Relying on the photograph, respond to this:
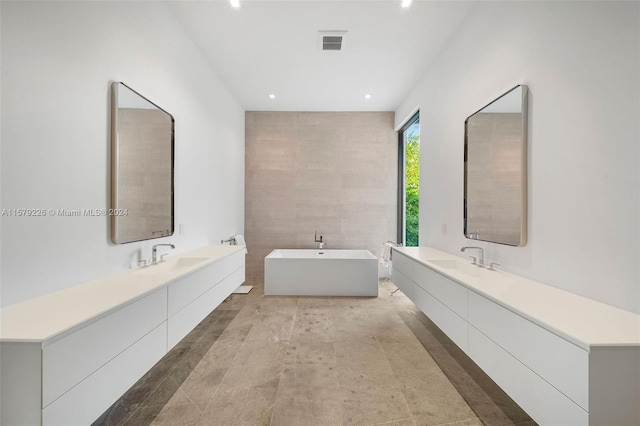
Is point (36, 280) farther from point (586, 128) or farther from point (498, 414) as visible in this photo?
point (586, 128)

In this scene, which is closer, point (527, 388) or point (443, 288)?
point (527, 388)

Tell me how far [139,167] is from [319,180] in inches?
124

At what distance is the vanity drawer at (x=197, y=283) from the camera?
1.69m

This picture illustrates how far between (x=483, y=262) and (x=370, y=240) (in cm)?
273

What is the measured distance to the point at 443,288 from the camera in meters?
1.96

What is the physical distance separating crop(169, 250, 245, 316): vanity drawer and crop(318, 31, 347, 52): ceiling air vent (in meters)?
2.39

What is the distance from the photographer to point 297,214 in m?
4.91

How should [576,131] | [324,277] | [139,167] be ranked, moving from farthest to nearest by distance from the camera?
[324,277]
[139,167]
[576,131]

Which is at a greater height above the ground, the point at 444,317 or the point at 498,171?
the point at 498,171

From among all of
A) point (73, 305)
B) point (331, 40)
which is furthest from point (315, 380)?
point (331, 40)

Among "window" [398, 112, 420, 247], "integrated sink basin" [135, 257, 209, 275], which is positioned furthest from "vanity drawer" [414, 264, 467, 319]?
"window" [398, 112, 420, 247]

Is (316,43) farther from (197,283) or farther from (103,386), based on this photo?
(103,386)

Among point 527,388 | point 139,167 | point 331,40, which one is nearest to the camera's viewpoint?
point 527,388

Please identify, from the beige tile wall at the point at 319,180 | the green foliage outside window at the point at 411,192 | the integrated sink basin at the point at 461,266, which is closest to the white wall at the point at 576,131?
the integrated sink basin at the point at 461,266
